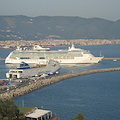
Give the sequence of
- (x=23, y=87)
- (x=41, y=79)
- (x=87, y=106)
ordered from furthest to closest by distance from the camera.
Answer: (x=41, y=79)
(x=23, y=87)
(x=87, y=106)

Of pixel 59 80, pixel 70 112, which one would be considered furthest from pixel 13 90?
pixel 59 80

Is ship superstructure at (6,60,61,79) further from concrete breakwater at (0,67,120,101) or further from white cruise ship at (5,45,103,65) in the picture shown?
white cruise ship at (5,45,103,65)

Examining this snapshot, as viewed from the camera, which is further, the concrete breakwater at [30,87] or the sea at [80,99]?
the concrete breakwater at [30,87]

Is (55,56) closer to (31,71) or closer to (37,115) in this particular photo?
(31,71)

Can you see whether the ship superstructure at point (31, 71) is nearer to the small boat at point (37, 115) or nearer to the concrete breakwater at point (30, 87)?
the concrete breakwater at point (30, 87)

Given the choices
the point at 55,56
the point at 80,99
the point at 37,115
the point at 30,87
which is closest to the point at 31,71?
the point at 30,87

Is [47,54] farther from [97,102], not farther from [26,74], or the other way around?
[97,102]

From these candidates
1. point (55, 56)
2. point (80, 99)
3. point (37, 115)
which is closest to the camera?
point (37, 115)

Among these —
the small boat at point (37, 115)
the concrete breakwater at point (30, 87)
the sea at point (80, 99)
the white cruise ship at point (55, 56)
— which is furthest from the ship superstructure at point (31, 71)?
the white cruise ship at point (55, 56)
